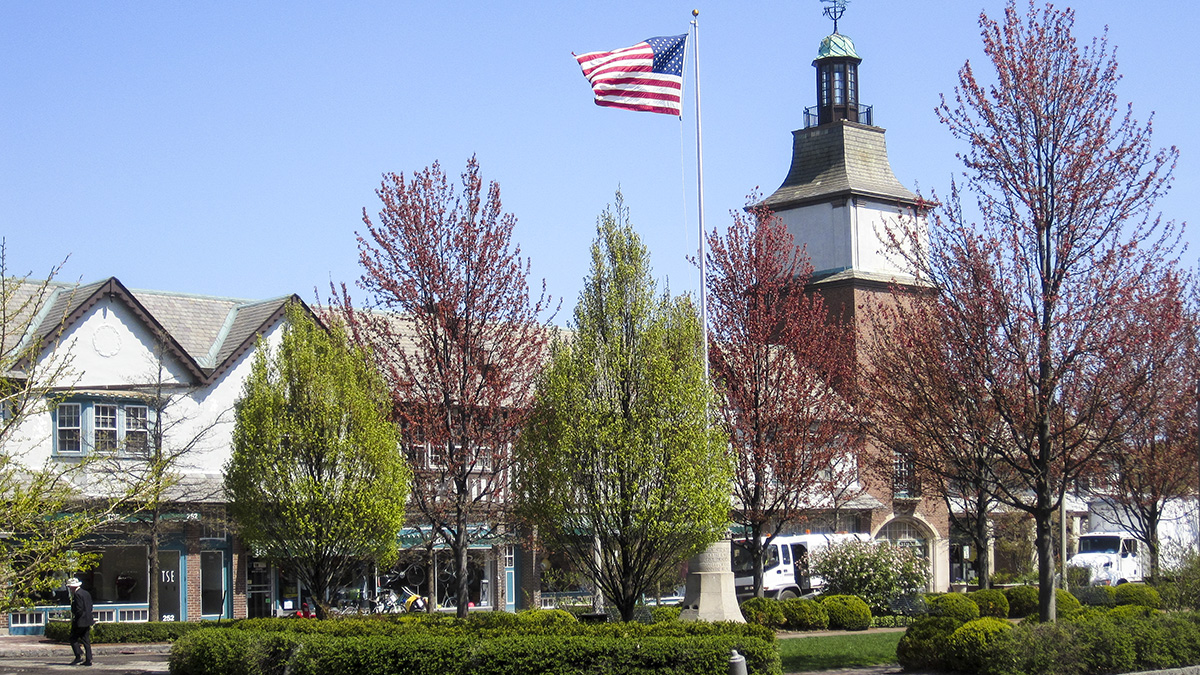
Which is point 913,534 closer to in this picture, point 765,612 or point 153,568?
point 765,612

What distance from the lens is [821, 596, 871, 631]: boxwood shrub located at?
30375 millimetres

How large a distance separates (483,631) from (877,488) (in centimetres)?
3226

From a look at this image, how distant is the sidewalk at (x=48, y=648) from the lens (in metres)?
27.7

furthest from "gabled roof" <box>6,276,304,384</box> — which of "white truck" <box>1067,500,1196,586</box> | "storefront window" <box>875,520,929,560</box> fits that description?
"white truck" <box>1067,500,1196,586</box>

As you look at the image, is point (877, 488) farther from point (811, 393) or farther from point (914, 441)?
point (914, 441)

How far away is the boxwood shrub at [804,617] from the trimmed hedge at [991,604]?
16.0ft

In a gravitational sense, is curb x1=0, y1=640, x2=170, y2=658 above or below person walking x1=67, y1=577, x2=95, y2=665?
below

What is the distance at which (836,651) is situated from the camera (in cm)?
2328

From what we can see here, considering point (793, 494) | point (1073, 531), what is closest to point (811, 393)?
point (793, 494)

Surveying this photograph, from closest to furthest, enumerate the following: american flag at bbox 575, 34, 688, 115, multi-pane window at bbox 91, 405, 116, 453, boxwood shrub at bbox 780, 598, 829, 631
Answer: american flag at bbox 575, 34, 688, 115, boxwood shrub at bbox 780, 598, 829, 631, multi-pane window at bbox 91, 405, 116, 453

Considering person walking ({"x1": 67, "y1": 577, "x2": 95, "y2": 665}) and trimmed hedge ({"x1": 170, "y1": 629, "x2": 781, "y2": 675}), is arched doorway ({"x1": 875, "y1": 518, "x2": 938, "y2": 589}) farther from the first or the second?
trimmed hedge ({"x1": 170, "y1": 629, "x2": 781, "y2": 675})

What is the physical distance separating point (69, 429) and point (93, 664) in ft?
33.3

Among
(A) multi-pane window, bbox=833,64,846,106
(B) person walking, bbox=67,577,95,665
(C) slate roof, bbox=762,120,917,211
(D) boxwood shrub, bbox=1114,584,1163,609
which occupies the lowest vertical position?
(D) boxwood shrub, bbox=1114,584,1163,609

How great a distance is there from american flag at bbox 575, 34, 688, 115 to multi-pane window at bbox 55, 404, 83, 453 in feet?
57.1
